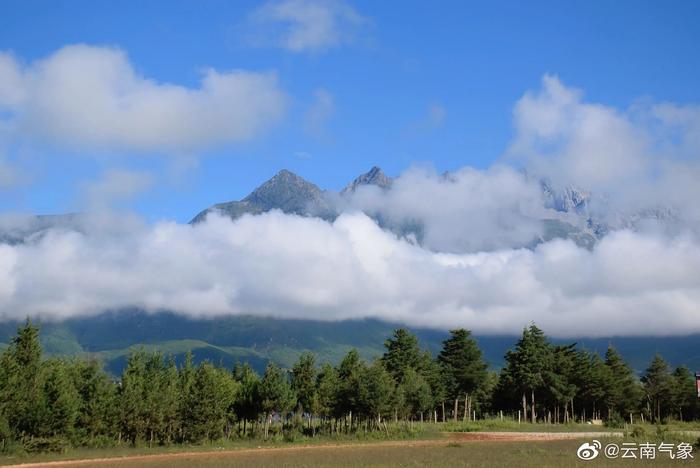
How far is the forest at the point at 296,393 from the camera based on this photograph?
193 feet

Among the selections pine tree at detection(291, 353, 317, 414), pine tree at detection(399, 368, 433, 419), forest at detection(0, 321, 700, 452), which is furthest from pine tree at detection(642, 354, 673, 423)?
pine tree at detection(291, 353, 317, 414)

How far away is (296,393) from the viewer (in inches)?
3290

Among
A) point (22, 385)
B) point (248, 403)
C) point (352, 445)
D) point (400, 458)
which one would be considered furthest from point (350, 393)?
point (22, 385)

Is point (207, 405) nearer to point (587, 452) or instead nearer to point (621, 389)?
point (587, 452)

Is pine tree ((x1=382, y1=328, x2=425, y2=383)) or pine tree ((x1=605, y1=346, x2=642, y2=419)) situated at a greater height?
pine tree ((x1=382, y1=328, x2=425, y2=383))

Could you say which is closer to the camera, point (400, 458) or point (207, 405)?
point (400, 458)

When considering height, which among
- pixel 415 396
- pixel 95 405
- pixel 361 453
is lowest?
pixel 361 453

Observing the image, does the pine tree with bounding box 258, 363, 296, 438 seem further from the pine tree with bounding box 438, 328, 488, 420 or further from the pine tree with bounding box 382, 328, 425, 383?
the pine tree with bounding box 438, 328, 488, 420

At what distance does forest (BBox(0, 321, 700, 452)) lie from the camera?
58.7 meters

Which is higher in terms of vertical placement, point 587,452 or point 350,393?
point 350,393

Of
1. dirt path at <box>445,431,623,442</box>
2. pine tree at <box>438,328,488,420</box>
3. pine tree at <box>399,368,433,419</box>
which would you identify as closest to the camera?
dirt path at <box>445,431,623,442</box>

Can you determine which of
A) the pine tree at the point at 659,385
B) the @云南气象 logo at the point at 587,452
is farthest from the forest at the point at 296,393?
the @云南气象 logo at the point at 587,452

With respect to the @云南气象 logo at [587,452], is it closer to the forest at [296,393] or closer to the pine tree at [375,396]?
the pine tree at [375,396]

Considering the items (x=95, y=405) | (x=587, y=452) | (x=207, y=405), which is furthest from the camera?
(x=207, y=405)
